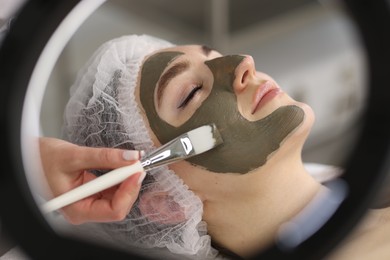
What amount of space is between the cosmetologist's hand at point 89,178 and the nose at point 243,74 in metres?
0.23

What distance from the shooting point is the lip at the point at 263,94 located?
103 centimetres

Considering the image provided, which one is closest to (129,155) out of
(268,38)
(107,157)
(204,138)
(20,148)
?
(107,157)

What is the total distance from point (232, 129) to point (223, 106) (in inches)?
1.6

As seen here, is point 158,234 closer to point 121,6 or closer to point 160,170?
point 160,170

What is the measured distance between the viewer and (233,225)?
1.10 meters

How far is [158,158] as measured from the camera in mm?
938

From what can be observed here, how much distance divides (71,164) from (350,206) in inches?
18.1

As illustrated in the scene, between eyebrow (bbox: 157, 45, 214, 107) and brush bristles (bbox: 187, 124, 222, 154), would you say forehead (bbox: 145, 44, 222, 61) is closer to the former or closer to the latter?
eyebrow (bbox: 157, 45, 214, 107)

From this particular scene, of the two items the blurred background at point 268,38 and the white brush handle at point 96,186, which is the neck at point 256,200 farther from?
the blurred background at point 268,38

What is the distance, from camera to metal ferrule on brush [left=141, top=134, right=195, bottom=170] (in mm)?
937

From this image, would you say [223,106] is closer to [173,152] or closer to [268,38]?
[173,152]

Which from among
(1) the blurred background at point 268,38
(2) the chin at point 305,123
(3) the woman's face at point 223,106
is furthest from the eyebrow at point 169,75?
(1) the blurred background at point 268,38

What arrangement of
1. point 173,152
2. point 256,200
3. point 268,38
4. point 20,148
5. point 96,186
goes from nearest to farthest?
point 20,148 < point 96,186 < point 173,152 < point 256,200 < point 268,38

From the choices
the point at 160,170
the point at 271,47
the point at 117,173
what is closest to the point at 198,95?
the point at 160,170
